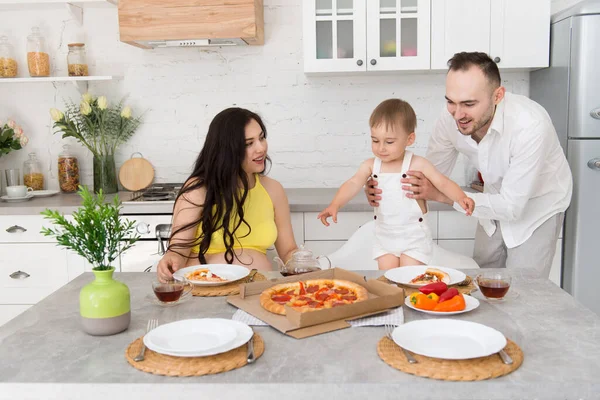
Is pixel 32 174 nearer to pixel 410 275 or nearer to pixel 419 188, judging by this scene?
pixel 419 188

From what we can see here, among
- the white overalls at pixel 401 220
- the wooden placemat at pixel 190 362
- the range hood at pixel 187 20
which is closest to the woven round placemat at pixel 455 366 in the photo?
the wooden placemat at pixel 190 362

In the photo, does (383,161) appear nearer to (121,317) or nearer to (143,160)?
(121,317)

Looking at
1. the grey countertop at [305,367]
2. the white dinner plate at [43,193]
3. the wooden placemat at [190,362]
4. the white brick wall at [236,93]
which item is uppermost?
the white brick wall at [236,93]

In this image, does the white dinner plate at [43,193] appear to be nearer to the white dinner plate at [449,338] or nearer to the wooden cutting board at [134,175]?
the wooden cutting board at [134,175]

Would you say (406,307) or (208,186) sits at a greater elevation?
(208,186)

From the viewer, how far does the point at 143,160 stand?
4020 mm

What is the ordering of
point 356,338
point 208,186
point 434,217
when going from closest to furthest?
1. point 356,338
2. point 208,186
3. point 434,217

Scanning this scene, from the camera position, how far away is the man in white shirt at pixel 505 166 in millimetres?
2543

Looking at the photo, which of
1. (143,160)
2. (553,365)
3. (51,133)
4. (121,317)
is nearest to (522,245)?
(553,365)

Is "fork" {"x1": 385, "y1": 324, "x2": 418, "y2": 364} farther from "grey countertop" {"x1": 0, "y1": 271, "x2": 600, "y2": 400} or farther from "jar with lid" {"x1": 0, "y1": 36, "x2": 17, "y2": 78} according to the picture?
"jar with lid" {"x1": 0, "y1": 36, "x2": 17, "y2": 78}

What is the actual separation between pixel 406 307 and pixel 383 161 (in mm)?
1157

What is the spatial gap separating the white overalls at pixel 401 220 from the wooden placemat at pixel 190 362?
4.70 ft

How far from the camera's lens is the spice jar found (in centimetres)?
398

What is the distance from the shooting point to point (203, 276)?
191 centimetres
